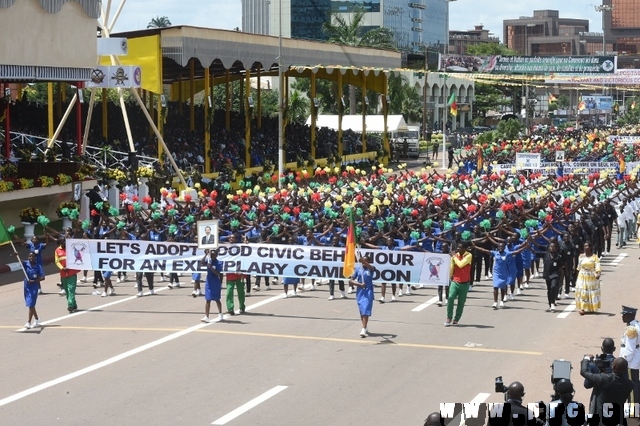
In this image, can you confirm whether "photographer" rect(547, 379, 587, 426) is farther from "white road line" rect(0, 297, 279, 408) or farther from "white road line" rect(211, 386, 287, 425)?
"white road line" rect(0, 297, 279, 408)

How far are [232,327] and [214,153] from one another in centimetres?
2931

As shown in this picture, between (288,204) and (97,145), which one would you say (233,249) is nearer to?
(288,204)

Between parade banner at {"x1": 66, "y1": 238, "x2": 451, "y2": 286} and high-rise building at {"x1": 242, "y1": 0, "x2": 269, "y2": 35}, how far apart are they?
129464 millimetres

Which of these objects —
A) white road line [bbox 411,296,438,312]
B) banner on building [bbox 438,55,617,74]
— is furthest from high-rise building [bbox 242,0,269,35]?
white road line [bbox 411,296,438,312]

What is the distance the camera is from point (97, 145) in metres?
41.3

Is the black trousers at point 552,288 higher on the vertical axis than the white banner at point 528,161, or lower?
lower

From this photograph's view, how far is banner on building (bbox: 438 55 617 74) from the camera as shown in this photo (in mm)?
88438

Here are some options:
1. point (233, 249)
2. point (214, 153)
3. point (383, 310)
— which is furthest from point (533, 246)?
point (214, 153)

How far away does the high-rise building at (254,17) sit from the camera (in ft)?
490

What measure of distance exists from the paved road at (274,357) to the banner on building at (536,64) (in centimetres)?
6764

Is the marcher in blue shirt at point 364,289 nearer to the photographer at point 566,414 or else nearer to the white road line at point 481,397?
the white road line at point 481,397

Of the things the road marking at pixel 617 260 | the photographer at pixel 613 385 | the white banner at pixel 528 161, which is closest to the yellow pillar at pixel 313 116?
the white banner at pixel 528 161

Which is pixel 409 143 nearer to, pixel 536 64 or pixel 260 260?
pixel 536 64

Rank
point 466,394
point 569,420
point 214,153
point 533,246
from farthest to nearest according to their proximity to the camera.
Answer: point 214,153 → point 533,246 → point 466,394 → point 569,420
